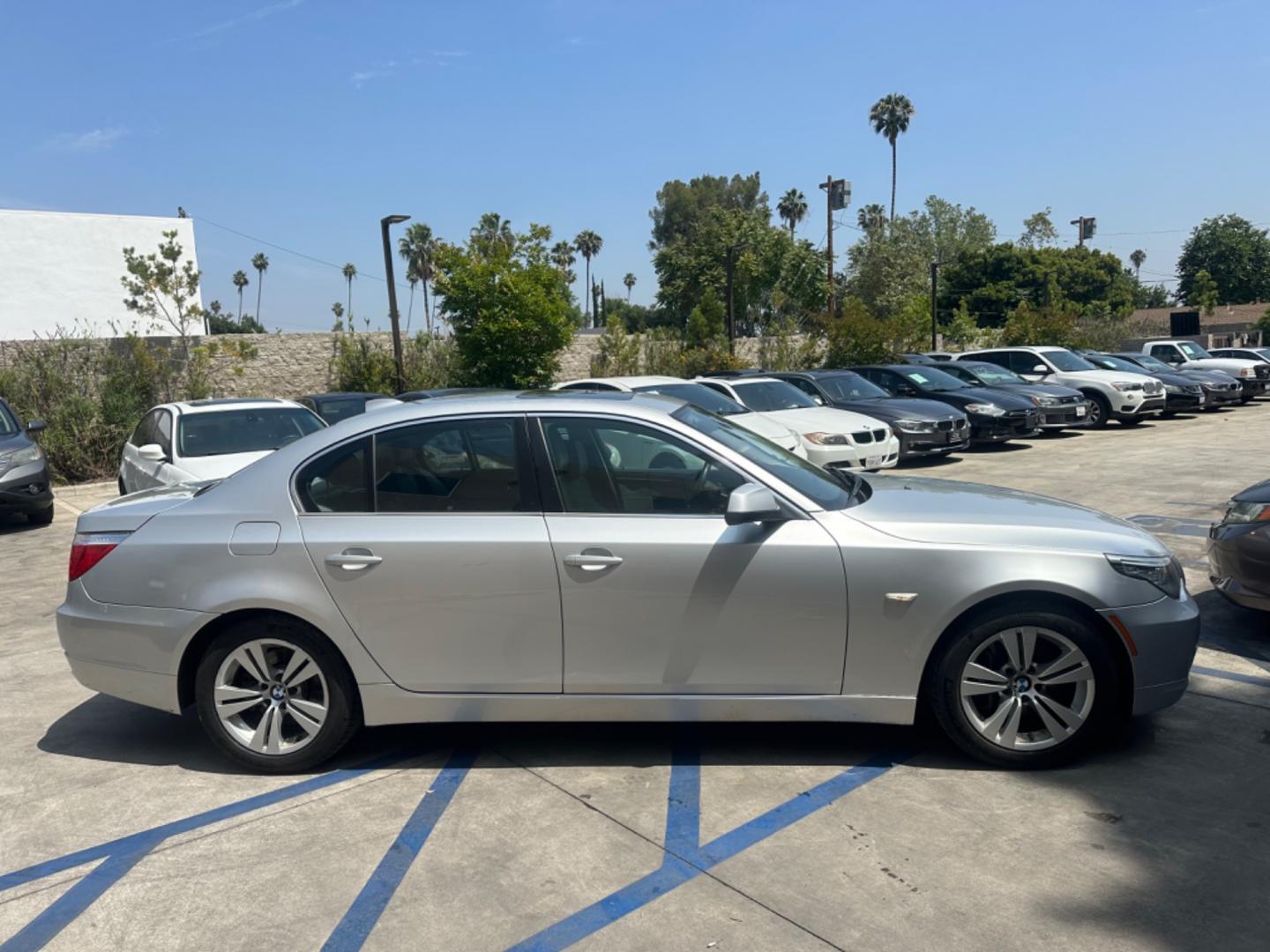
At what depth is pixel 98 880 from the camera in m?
3.64

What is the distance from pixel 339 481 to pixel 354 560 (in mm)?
385

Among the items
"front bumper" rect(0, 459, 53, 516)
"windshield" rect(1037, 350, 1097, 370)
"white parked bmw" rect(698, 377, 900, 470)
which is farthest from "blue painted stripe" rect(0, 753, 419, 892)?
"windshield" rect(1037, 350, 1097, 370)

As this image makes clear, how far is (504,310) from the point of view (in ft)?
77.8

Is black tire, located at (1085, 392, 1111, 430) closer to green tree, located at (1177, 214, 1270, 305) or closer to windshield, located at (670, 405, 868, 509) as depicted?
windshield, located at (670, 405, 868, 509)

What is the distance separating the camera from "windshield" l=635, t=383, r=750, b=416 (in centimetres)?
1341

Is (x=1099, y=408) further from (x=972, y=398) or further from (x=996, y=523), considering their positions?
(x=996, y=523)

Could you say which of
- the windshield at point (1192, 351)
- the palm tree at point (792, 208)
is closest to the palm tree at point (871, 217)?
the palm tree at point (792, 208)

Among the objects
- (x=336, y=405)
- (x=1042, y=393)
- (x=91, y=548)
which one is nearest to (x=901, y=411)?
(x=1042, y=393)

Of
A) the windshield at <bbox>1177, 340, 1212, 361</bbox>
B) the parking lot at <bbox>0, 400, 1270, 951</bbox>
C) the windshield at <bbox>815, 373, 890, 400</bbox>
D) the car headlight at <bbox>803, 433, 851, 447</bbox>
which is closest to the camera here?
the parking lot at <bbox>0, 400, 1270, 951</bbox>

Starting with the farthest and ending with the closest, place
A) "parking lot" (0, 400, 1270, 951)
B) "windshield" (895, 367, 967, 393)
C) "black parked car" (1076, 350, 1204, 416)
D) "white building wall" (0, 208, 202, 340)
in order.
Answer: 1. "white building wall" (0, 208, 202, 340)
2. "black parked car" (1076, 350, 1204, 416)
3. "windshield" (895, 367, 967, 393)
4. "parking lot" (0, 400, 1270, 951)

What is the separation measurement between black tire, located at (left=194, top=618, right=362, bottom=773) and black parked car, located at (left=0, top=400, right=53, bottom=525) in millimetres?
9068

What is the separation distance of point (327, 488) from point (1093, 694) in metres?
3.30

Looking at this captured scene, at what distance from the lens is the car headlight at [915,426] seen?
50.5 feet

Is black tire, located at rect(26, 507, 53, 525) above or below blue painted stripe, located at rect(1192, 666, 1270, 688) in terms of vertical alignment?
below
